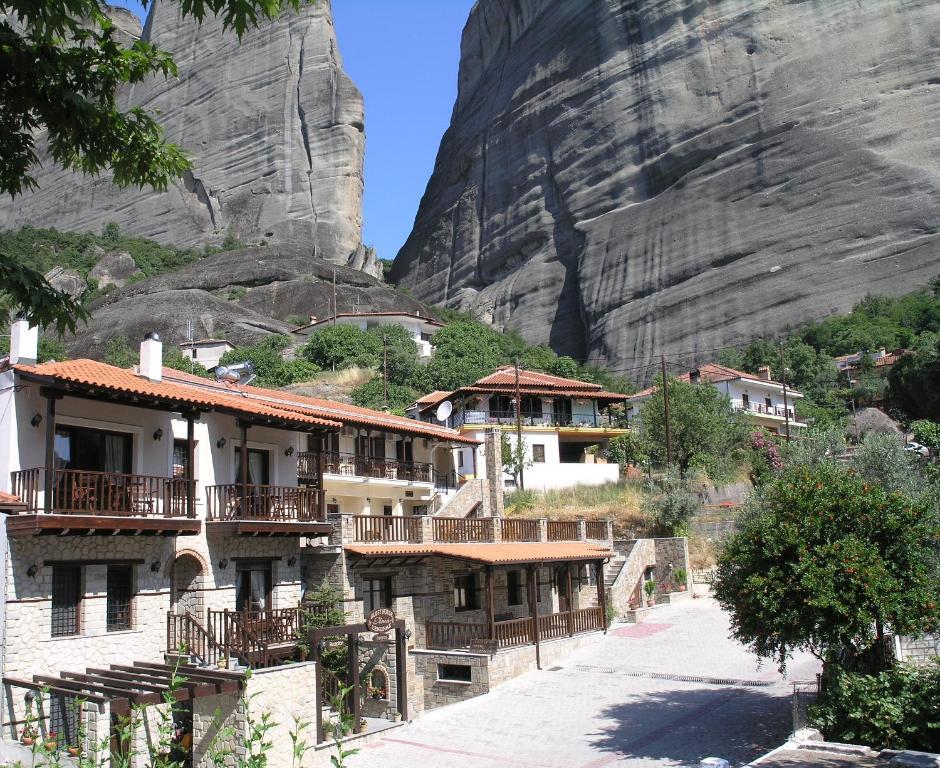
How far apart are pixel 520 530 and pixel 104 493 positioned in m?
15.1

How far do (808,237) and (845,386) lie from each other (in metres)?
19.8

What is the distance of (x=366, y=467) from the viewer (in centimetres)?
3155

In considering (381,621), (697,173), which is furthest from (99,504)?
(697,173)

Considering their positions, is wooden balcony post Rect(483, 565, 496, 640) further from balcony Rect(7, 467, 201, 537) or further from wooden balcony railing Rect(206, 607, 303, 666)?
balcony Rect(7, 467, 201, 537)

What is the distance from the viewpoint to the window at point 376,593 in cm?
2438

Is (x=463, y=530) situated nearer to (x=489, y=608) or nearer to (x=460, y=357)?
(x=489, y=608)

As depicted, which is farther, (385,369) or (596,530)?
(385,369)

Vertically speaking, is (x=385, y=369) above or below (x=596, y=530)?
above

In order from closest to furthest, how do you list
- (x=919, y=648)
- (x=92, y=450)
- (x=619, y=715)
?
(x=919, y=648), (x=92, y=450), (x=619, y=715)

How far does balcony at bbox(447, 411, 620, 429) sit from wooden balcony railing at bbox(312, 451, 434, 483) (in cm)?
1194

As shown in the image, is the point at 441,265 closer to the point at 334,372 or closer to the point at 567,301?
the point at 567,301

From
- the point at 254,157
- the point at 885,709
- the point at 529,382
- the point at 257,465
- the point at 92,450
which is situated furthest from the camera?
the point at 254,157

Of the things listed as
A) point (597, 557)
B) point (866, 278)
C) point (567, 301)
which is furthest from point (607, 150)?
point (597, 557)

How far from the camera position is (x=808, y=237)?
87.4m
